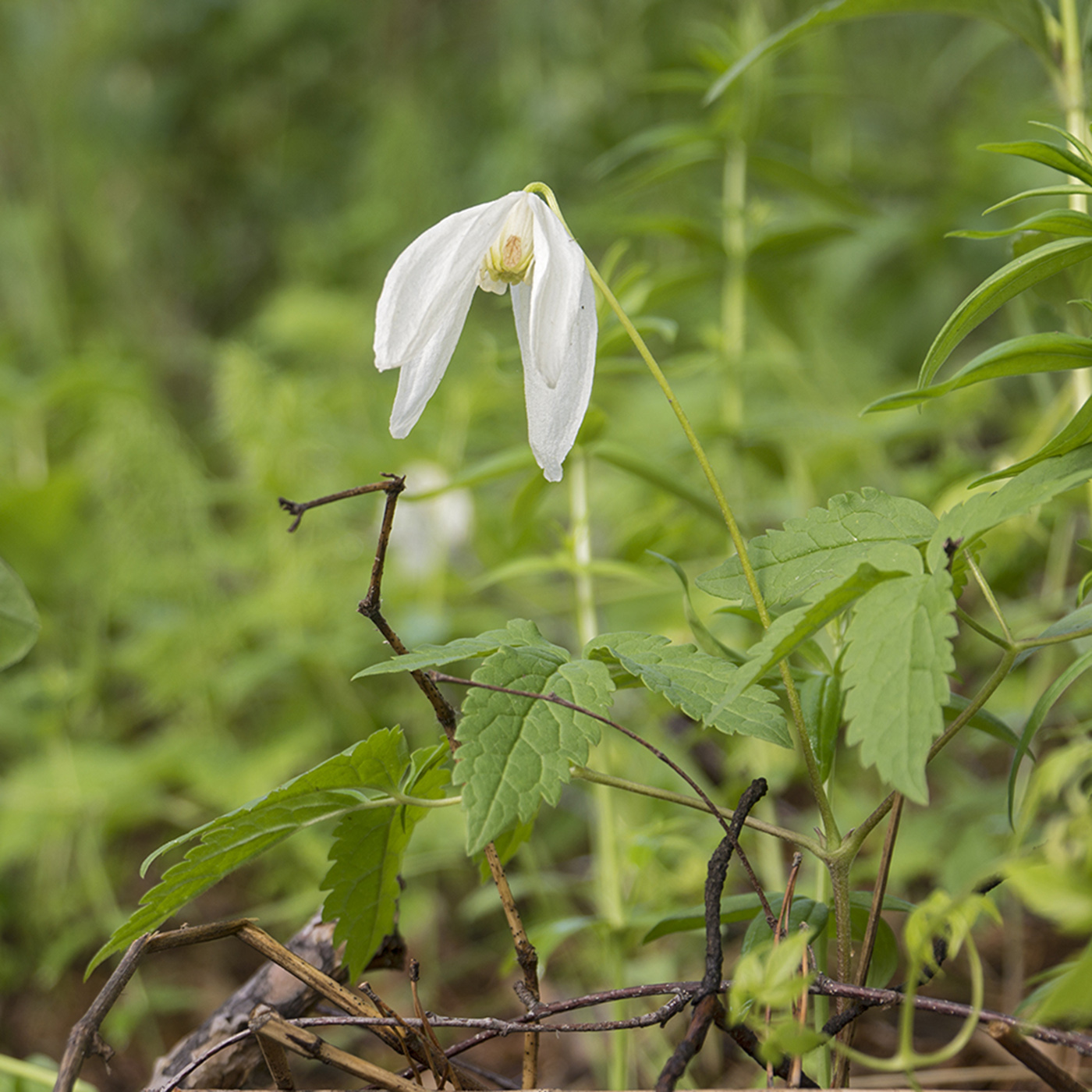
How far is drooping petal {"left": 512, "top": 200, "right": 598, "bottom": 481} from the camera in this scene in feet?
1.62

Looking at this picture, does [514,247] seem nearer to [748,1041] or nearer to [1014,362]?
[1014,362]

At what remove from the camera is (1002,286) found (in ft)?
1.62

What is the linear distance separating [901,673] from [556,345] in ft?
0.77

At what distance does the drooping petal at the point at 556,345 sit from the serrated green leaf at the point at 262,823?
17 cm

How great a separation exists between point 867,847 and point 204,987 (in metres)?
1.03

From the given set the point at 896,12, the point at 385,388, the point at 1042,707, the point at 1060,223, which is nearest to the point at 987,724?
the point at 1042,707

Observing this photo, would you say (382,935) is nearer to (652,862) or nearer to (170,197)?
(652,862)

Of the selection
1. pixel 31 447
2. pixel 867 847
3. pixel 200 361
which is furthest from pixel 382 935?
pixel 200 361

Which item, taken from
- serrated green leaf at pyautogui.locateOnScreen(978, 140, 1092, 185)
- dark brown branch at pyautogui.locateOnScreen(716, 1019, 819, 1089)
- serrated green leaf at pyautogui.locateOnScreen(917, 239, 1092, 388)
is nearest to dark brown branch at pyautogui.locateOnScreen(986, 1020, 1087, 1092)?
dark brown branch at pyautogui.locateOnScreen(716, 1019, 819, 1089)

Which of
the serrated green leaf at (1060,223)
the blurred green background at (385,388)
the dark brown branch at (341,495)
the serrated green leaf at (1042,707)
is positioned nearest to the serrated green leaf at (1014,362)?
the serrated green leaf at (1060,223)

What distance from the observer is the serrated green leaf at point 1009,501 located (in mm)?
421

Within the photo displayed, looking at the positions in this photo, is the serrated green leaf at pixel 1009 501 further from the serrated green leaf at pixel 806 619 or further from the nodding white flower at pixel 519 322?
the nodding white flower at pixel 519 322

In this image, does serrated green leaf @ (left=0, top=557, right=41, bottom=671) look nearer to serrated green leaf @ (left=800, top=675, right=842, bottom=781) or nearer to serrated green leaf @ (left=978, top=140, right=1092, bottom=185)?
serrated green leaf @ (left=800, top=675, right=842, bottom=781)

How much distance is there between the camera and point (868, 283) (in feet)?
7.70
